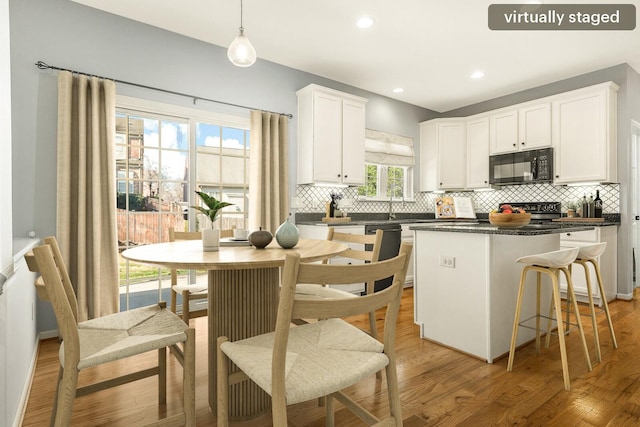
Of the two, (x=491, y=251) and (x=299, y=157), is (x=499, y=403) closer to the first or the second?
(x=491, y=251)

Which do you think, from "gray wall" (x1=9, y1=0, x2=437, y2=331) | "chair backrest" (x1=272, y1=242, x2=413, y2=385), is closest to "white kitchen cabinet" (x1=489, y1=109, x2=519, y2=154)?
"gray wall" (x1=9, y1=0, x2=437, y2=331)

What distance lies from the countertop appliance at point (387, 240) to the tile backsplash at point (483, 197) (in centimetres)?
72

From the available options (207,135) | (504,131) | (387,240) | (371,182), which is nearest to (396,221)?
(387,240)

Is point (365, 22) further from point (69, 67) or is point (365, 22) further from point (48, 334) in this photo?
point (48, 334)

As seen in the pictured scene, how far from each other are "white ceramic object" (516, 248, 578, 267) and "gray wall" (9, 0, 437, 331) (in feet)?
10.2

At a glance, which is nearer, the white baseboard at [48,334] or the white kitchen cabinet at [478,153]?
the white baseboard at [48,334]

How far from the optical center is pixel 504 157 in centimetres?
490

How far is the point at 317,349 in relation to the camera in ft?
A: 4.15

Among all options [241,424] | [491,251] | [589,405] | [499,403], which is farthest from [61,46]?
[589,405]

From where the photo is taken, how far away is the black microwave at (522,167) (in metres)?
4.39

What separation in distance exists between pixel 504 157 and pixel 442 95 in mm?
1301

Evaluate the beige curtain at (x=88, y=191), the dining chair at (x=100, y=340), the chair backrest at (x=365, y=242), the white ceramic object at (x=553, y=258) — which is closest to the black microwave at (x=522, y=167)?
the white ceramic object at (x=553, y=258)

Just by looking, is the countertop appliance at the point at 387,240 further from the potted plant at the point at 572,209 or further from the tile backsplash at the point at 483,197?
the potted plant at the point at 572,209

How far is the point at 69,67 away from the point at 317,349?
3.12 metres
